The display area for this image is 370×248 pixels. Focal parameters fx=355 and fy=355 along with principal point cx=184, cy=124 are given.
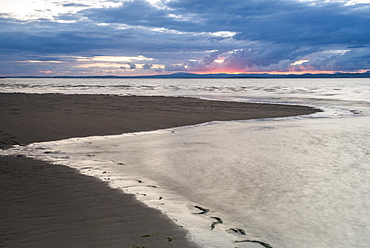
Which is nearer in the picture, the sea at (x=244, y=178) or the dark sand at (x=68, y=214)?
the dark sand at (x=68, y=214)

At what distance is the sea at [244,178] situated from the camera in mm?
5230

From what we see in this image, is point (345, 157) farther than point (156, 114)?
No

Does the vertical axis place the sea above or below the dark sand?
below

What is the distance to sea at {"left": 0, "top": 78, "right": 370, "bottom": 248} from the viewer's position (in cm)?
523

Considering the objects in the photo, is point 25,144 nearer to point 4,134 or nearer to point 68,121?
point 4,134

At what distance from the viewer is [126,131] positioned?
49.0 ft

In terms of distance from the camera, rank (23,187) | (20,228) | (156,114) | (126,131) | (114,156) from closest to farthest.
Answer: (20,228)
(23,187)
(114,156)
(126,131)
(156,114)

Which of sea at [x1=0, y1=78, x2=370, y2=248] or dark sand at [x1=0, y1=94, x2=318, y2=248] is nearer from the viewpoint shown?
dark sand at [x1=0, y1=94, x2=318, y2=248]

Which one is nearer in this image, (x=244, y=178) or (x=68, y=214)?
(x=68, y=214)

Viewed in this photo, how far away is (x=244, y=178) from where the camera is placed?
8.27 m

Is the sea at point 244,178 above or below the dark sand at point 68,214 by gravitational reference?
below

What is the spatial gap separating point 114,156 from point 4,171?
118 inches

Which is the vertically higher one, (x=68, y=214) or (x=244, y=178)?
(x=68, y=214)

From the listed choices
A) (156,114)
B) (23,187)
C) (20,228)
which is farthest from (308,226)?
(156,114)
